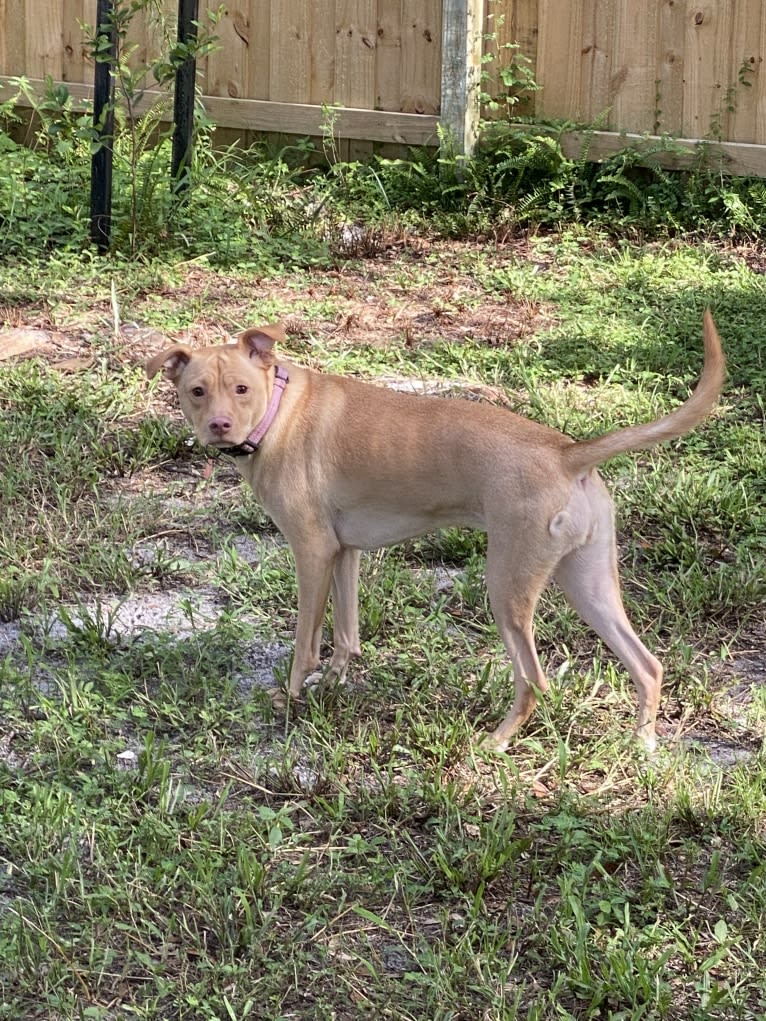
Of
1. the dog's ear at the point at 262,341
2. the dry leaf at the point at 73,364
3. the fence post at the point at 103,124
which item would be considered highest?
the fence post at the point at 103,124

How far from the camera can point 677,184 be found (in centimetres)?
902

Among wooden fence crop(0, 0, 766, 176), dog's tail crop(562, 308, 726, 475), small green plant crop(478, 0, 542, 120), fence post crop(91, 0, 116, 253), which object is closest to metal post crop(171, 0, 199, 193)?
wooden fence crop(0, 0, 766, 176)

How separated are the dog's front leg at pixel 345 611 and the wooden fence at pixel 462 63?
200 inches

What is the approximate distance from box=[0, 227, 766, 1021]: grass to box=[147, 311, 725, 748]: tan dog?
26 cm

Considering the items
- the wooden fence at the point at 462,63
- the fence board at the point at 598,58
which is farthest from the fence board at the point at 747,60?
the fence board at the point at 598,58

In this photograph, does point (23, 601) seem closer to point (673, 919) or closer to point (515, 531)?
point (515, 531)

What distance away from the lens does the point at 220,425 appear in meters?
4.21

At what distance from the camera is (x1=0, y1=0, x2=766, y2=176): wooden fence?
8.88m

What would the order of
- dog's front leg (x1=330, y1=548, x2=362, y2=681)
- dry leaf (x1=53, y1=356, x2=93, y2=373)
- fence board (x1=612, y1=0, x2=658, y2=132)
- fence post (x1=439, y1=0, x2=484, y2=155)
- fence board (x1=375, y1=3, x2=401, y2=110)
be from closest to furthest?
1. dog's front leg (x1=330, y1=548, x2=362, y2=681)
2. dry leaf (x1=53, y1=356, x2=93, y2=373)
3. fence board (x1=612, y1=0, x2=658, y2=132)
4. fence post (x1=439, y1=0, x2=484, y2=155)
5. fence board (x1=375, y1=3, x2=401, y2=110)

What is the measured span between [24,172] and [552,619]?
5886 mm

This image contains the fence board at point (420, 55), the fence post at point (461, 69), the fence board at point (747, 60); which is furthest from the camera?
the fence board at point (420, 55)

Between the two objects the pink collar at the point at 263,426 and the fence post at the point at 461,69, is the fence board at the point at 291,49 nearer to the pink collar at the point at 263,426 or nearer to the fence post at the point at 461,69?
the fence post at the point at 461,69

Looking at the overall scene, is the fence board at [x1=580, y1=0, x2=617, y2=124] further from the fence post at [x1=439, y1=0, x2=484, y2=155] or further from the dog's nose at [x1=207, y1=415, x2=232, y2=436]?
the dog's nose at [x1=207, y1=415, x2=232, y2=436]

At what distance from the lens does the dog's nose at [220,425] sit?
4.20 m
